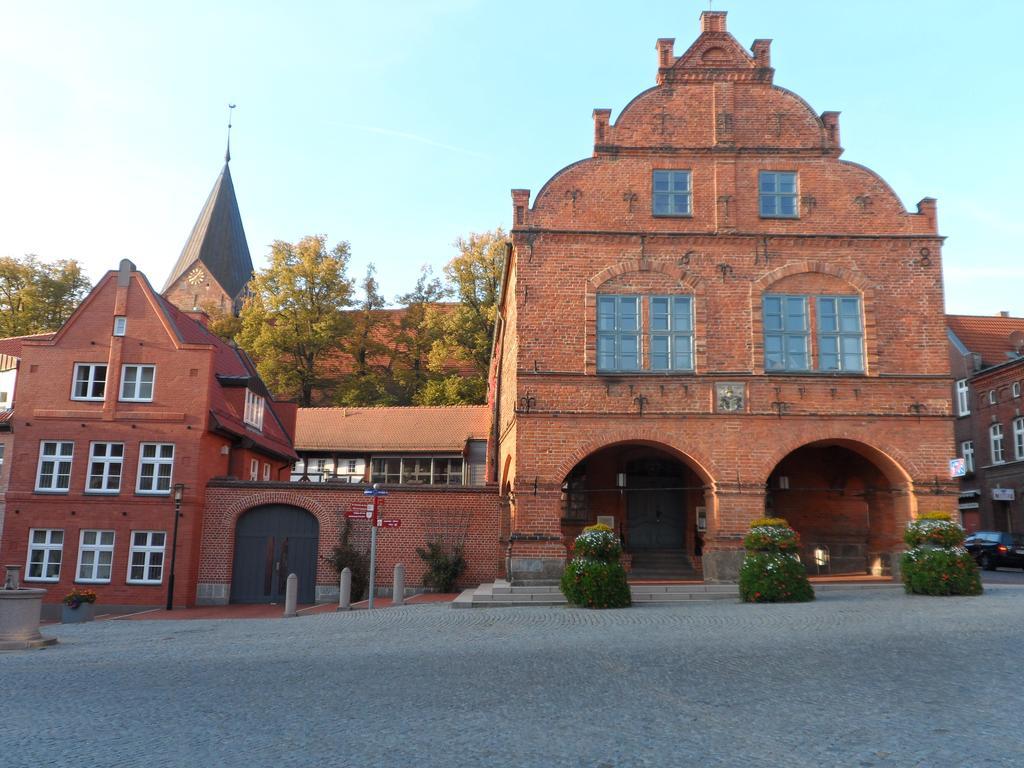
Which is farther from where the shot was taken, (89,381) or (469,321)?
(469,321)

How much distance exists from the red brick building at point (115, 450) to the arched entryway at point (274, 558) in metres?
1.17

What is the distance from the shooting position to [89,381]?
23.7 metres

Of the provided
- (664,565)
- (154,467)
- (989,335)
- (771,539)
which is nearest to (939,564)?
(771,539)

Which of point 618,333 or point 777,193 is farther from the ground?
point 777,193

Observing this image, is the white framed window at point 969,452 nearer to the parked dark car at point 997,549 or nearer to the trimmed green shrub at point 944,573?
the parked dark car at point 997,549

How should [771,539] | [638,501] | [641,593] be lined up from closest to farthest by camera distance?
[771,539] < [641,593] < [638,501]

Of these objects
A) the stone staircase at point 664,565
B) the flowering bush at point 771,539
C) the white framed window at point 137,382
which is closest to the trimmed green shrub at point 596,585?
the flowering bush at point 771,539

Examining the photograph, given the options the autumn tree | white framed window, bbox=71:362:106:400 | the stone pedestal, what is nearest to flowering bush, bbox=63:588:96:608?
the stone pedestal

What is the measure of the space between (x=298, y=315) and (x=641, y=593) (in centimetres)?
2925

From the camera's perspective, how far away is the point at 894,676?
27.7 feet

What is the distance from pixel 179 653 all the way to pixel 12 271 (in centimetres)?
3727

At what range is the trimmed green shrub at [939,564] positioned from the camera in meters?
16.0

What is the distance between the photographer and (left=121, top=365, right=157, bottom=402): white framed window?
77.4ft

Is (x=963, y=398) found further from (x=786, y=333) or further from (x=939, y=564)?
(x=939, y=564)
